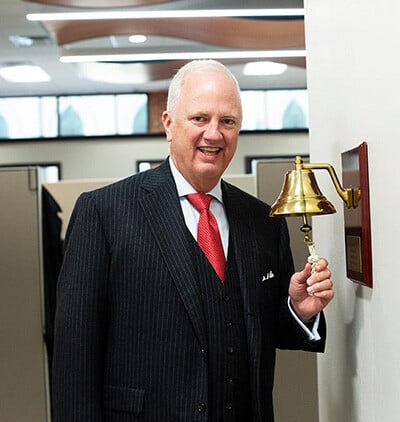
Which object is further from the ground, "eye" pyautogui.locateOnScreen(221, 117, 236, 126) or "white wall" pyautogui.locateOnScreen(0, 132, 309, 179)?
"white wall" pyautogui.locateOnScreen(0, 132, 309, 179)

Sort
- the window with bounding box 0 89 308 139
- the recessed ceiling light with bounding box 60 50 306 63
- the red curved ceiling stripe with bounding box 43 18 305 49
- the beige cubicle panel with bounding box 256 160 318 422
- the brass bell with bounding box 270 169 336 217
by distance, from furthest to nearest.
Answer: the window with bounding box 0 89 308 139, the recessed ceiling light with bounding box 60 50 306 63, the red curved ceiling stripe with bounding box 43 18 305 49, the beige cubicle panel with bounding box 256 160 318 422, the brass bell with bounding box 270 169 336 217

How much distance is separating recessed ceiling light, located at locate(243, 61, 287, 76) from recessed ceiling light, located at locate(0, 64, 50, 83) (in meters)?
2.26

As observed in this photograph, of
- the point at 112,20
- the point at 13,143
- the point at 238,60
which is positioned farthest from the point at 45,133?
the point at 112,20

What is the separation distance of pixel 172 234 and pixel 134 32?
15.3 ft

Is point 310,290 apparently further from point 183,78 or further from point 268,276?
point 183,78

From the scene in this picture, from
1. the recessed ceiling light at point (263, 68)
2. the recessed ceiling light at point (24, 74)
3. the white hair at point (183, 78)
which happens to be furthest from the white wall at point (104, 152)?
the white hair at point (183, 78)

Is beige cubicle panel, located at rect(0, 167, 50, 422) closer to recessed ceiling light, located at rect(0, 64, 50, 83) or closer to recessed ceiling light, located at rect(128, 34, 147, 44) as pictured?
recessed ceiling light, located at rect(128, 34, 147, 44)

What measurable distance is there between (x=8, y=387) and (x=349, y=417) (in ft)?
7.92

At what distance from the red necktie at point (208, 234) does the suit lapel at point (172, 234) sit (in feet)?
0.14

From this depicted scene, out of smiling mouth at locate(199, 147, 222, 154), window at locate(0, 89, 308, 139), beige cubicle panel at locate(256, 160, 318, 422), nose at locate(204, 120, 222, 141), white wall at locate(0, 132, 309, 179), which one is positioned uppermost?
window at locate(0, 89, 308, 139)

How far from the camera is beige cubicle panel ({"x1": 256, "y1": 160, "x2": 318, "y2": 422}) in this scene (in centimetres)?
355

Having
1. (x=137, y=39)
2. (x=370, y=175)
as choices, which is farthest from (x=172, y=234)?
(x=137, y=39)

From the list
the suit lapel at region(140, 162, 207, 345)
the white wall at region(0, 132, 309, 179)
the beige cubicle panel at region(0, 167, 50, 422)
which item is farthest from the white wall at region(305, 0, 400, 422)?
the white wall at region(0, 132, 309, 179)

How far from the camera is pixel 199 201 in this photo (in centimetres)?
180
